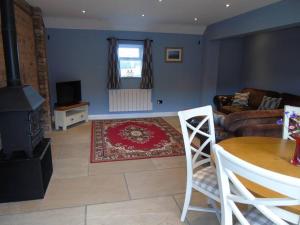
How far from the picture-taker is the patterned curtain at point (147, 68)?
5.88 m

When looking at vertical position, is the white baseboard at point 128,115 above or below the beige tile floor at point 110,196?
above

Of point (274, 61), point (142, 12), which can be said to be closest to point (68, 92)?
point (142, 12)

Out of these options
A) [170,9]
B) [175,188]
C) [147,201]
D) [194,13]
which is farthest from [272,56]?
[147,201]

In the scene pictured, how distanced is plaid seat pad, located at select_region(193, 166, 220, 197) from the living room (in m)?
0.52

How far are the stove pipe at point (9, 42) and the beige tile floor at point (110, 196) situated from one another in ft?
4.25

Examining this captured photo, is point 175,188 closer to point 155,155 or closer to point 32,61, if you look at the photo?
point 155,155

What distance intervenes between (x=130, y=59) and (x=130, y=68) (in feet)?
0.76

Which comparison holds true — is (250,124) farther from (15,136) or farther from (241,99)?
(241,99)

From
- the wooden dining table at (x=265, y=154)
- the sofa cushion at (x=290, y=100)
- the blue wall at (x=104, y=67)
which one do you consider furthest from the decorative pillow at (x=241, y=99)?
the wooden dining table at (x=265, y=154)

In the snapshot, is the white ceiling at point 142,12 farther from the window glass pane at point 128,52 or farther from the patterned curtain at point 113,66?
the window glass pane at point 128,52

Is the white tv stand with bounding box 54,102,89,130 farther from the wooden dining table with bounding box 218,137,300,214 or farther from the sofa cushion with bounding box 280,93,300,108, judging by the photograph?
the sofa cushion with bounding box 280,93,300,108

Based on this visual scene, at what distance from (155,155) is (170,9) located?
273 centimetres

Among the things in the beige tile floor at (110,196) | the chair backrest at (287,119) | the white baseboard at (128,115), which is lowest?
the beige tile floor at (110,196)

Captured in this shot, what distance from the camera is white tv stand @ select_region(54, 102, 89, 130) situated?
4.91 meters
